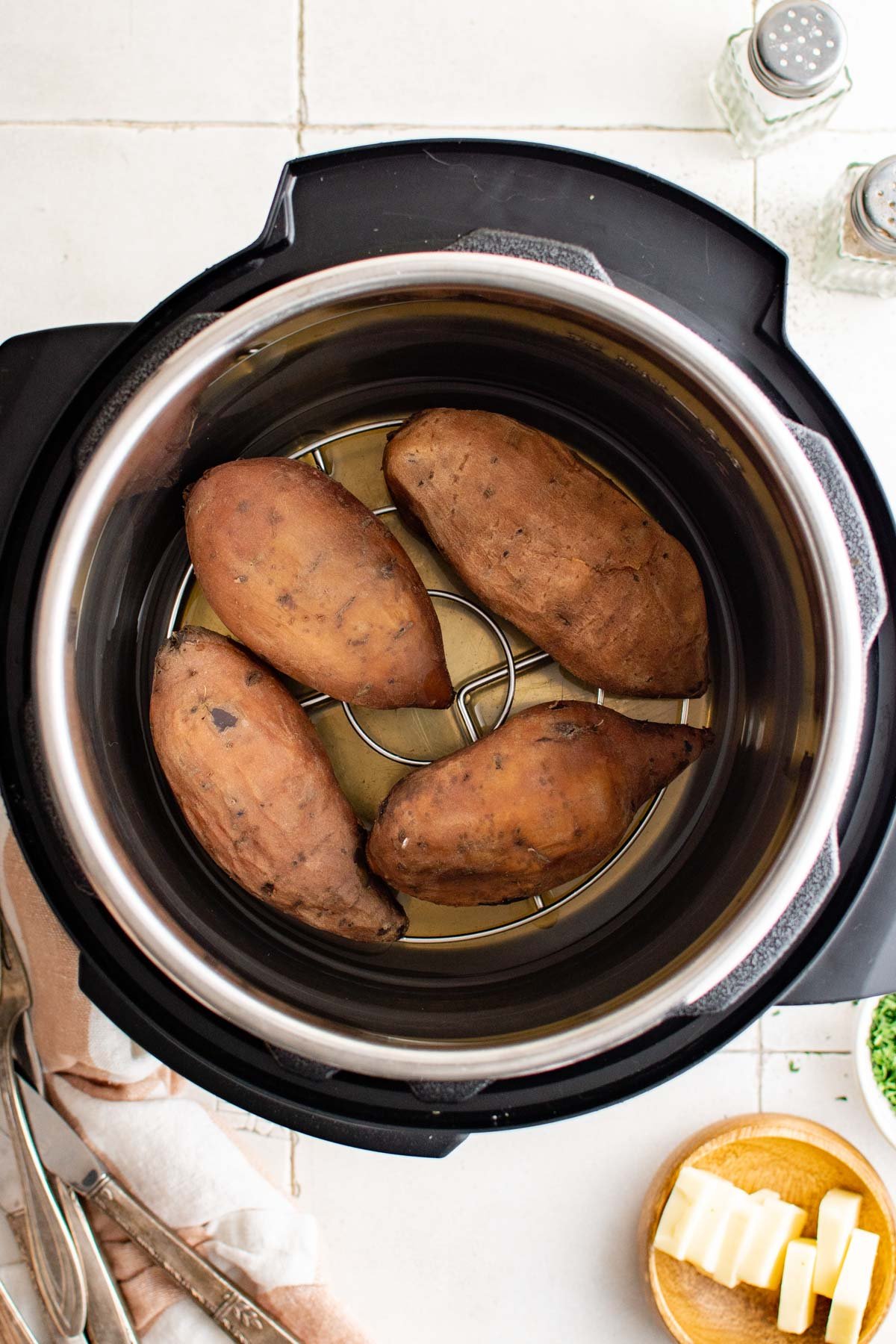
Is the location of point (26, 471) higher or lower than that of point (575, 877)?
higher

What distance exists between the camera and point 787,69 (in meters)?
0.72

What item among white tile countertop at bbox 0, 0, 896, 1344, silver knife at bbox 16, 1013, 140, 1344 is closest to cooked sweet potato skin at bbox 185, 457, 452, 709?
white tile countertop at bbox 0, 0, 896, 1344

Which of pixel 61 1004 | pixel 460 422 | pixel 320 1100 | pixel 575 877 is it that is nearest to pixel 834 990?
pixel 575 877

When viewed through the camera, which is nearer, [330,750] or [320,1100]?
[320,1100]

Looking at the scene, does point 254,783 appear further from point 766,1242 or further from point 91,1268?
point 766,1242

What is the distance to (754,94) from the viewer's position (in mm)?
751

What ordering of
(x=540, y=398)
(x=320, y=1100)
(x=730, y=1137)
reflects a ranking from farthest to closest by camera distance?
(x=730, y=1137) → (x=540, y=398) → (x=320, y=1100)

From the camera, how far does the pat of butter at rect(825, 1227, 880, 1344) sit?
77 centimetres

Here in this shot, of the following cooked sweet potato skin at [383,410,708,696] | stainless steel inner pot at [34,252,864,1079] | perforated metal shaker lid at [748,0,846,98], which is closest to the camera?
stainless steel inner pot at [34,252,864,1079]

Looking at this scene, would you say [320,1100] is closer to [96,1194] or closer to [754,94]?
[96,1194]

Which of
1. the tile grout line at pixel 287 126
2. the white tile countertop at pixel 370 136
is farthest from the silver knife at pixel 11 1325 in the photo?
the tile grout line at pixel 287 126

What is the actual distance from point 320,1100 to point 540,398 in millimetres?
450

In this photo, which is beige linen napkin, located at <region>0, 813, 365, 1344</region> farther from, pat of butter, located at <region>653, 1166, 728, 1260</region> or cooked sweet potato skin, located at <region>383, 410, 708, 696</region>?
cooked sweet potato skin, located at <region>383, 410, 708, 696</region>

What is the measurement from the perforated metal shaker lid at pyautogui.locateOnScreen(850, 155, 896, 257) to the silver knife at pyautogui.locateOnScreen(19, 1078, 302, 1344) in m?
0.88
